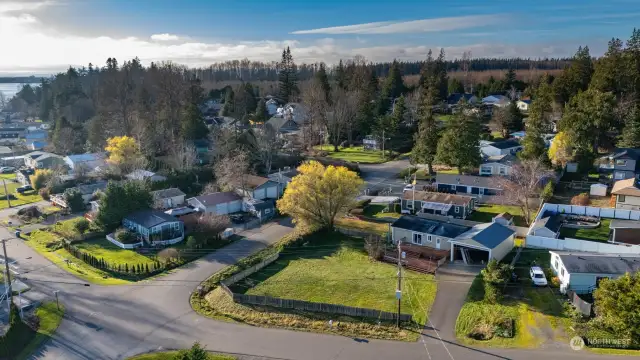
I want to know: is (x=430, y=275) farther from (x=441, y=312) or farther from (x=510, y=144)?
(x=510, y=144)

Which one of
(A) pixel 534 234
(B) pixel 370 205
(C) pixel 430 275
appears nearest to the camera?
(C) pixel 430 275

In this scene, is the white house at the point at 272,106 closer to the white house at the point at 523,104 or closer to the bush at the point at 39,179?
the white house at the point at 523,104

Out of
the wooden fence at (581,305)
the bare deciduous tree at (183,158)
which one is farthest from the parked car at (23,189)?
the wooden fence at (581,305)

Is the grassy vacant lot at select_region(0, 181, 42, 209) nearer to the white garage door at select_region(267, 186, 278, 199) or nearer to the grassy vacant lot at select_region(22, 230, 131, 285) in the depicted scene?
the grassy vacant lot at select_region(22, 230, 131, 285)

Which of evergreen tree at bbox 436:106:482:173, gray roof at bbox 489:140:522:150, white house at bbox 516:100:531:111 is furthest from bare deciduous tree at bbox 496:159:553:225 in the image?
white house at bbox 516:100:531:111

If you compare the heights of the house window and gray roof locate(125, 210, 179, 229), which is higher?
gray roof locate(125, 210, 179, 229)

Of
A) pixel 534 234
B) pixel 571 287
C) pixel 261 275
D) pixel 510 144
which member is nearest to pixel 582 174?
pixel 510 144
